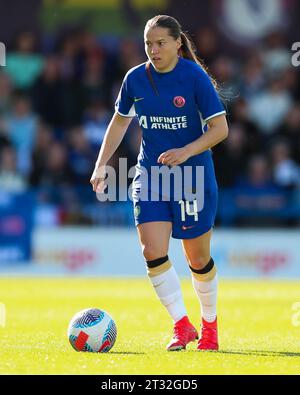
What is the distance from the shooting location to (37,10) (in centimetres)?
2017

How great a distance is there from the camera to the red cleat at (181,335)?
24.6 ft

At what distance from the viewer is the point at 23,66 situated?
18.2 metres

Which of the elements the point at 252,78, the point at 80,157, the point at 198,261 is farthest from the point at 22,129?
the point at 198,261

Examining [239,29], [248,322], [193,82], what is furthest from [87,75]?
[193,82]

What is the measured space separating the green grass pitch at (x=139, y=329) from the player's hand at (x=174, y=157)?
1309 millimetres

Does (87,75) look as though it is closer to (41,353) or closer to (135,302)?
(135,302)

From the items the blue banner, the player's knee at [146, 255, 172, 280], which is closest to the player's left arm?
the player's knee at [146, 255, 172, 280]

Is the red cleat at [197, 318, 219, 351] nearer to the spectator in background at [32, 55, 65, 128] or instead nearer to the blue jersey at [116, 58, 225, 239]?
the blue jersey at [116, 58, 225, 239]

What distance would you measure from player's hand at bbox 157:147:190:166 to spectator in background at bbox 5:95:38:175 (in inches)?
396

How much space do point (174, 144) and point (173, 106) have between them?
0.28 m

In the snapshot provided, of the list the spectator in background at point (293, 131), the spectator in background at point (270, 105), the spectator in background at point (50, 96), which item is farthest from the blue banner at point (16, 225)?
the spectator in background at point (293, 131)

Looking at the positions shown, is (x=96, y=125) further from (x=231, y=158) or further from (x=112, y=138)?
(x=112, y=138)

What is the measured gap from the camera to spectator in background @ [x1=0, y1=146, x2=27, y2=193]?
16484 mm
